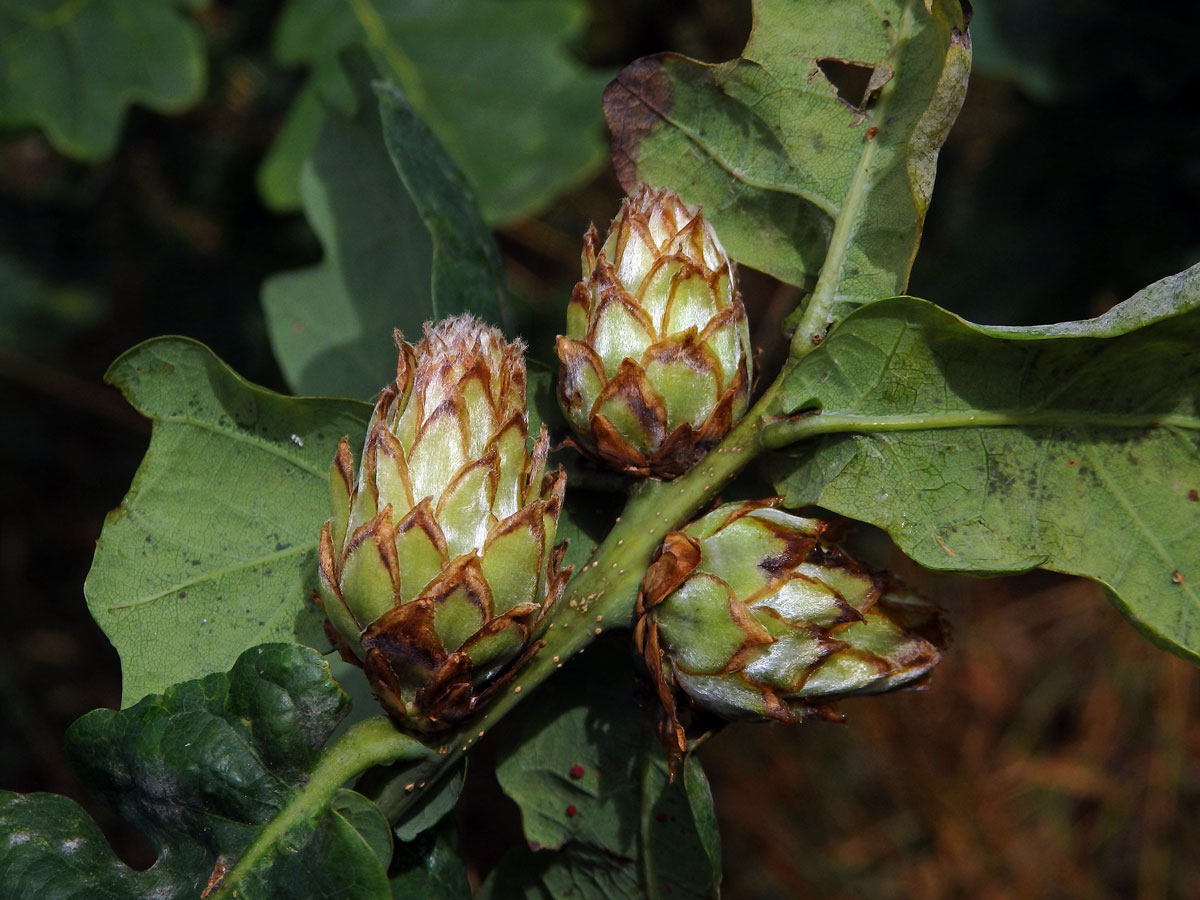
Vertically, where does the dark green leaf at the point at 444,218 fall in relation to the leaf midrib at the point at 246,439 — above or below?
above

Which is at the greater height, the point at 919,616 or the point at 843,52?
the point at 843,52

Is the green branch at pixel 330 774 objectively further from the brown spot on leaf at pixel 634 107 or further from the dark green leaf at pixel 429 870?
the brown spot on leaf at pixel 634 107

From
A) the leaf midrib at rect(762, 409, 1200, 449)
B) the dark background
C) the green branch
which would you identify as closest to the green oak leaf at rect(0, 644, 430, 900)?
the green branch

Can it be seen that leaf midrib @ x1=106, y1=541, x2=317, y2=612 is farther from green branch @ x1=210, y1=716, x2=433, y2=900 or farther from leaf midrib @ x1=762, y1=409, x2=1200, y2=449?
leaf midrib @ x1=762, y1=409, x2=1200, y2=449

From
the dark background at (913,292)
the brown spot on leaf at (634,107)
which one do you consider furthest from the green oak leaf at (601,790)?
the dark background at (913,292)

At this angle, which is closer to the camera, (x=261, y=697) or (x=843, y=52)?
(x=261, y=697)

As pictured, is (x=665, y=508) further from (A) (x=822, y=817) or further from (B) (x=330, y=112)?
(A) (x=822, y=817)

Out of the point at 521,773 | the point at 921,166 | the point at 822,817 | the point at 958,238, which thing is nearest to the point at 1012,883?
the point at 822,817

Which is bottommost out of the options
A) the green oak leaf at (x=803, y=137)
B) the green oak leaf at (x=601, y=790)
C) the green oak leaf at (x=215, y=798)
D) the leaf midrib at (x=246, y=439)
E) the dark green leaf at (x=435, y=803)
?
the green oak leaf at (x=601, y=790)
